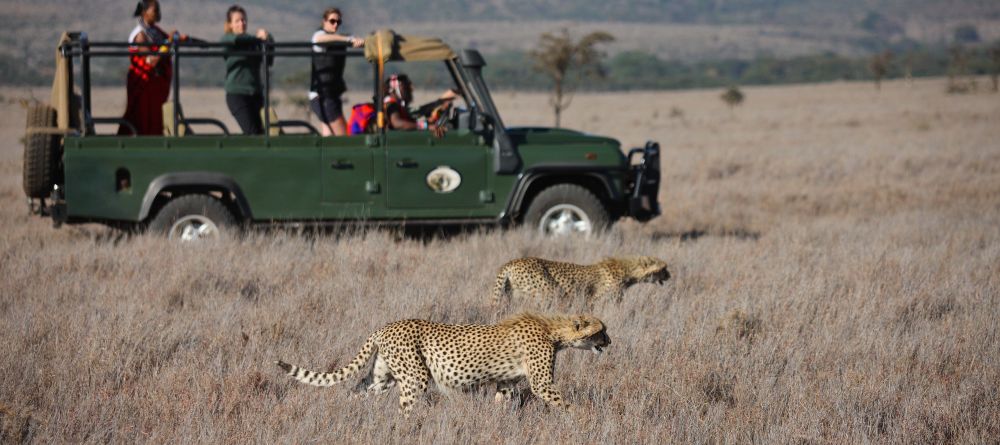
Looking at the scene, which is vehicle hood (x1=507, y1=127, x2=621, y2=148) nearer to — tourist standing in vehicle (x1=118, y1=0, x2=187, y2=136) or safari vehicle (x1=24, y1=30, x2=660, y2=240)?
safari vehicle (x1=24, y1=30, x2=660, y2=240)

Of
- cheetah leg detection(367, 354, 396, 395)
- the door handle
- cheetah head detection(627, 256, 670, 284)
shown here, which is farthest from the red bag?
cheetah leg detection(367, 354, 396, 395)

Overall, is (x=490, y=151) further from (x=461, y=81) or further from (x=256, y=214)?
(x=256, y=214)

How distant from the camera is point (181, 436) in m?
4.62

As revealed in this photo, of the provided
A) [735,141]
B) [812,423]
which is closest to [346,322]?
[812,423]

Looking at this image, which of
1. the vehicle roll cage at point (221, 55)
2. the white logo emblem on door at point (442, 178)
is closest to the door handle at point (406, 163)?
the white logo emblem on door at point (442, 178)

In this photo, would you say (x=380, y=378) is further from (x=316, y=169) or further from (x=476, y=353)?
(x=316, y=169)

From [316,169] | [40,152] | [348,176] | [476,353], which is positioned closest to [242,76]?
[316,169]

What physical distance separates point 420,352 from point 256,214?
4.35 m

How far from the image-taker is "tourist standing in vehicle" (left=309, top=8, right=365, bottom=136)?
28.7 ft

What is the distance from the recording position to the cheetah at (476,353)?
482cm

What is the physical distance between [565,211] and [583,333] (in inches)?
181

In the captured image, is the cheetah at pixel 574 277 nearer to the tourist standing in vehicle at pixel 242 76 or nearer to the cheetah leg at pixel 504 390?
the cheetah leg at pixel 504 390

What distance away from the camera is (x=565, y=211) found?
941 centimetres

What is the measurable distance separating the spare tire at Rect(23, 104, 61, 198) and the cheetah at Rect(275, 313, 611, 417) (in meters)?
4.52
